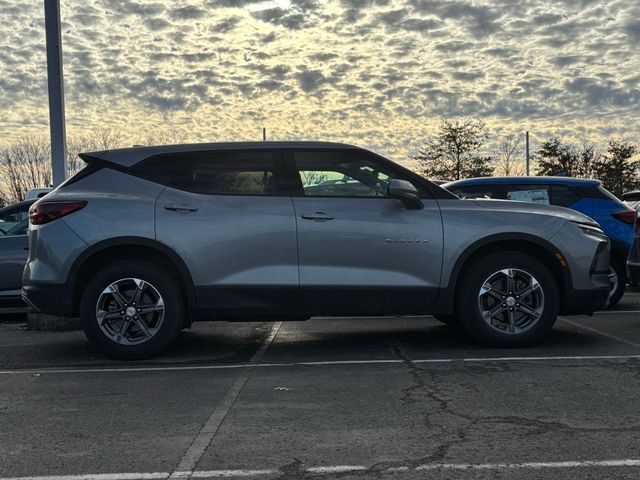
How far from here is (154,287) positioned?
619 cm

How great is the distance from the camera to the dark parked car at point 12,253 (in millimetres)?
9078

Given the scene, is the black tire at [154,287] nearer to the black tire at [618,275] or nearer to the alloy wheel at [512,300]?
the alloy wheel at [512,300]

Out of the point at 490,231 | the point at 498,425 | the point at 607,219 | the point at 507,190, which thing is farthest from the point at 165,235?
the point at 607,219

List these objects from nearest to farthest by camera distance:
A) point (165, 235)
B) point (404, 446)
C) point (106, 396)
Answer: point (404, 446)
point (106, 396)
point (165, 235)

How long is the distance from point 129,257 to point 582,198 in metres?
6.05

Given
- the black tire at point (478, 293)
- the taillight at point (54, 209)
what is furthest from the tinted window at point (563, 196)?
the taillight at point (54, 209)

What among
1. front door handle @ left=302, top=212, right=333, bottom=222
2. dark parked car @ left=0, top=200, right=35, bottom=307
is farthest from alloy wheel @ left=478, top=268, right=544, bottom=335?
dark parked car @ left=0, top=200, right=35, bottom=307

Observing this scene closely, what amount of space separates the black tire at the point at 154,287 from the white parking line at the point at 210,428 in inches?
30.5

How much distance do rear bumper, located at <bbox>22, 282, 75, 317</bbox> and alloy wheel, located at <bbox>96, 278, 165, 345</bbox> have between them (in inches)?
11.1

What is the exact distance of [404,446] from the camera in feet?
12.5

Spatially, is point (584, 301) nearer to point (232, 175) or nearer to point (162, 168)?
point (232, 175)

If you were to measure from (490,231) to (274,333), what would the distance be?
276cm

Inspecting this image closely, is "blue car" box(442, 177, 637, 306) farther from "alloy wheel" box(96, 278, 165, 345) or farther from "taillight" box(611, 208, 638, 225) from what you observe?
"alloy wheel" box(96, 278, 165, 345)

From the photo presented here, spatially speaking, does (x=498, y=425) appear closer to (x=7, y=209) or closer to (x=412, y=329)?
(x=412, y=329)
